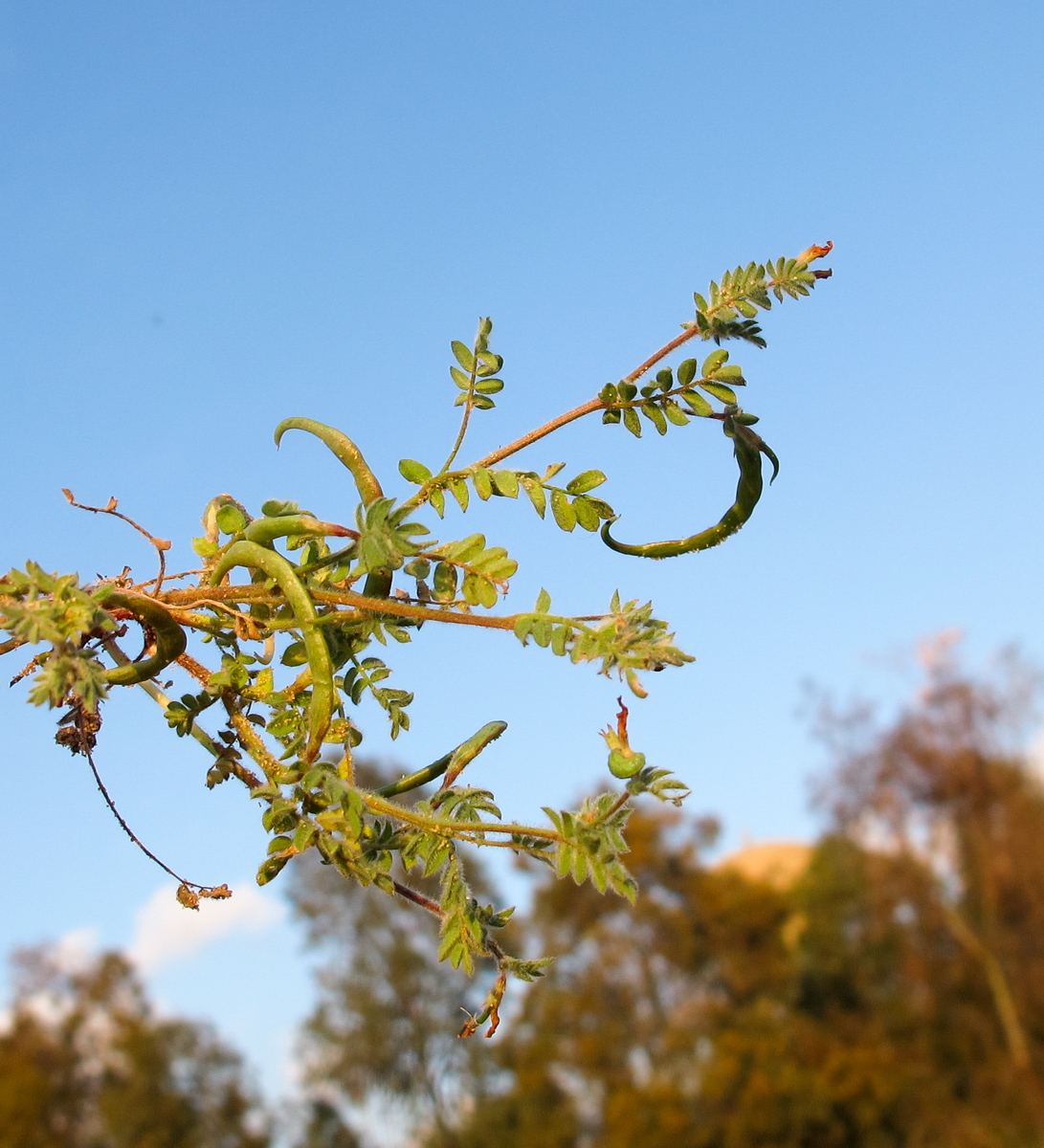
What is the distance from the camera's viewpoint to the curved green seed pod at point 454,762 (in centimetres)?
95

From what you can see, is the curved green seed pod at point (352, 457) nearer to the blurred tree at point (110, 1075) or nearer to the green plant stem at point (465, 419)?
the green plant stem at point (465, 419)

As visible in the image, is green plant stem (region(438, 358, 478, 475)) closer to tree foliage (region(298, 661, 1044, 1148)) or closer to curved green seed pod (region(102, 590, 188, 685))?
curved green seed pod (region(102, 590, 188, 685))

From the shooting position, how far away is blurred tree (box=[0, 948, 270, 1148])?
84.3 feet

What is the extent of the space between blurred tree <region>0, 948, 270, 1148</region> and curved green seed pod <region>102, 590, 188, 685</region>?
2810 centimetres

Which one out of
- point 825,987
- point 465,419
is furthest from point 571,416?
point 825,987

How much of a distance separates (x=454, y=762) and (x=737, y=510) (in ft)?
1.02

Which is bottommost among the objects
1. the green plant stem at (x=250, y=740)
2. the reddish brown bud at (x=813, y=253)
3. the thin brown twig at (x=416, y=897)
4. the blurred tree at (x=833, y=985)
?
the thin brown twig at (x=416, y=897)

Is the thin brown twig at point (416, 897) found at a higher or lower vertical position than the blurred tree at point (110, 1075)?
lower

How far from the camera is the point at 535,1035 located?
24.9m

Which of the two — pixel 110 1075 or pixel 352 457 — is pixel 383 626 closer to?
pixel 352 457

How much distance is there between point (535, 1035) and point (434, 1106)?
145 inches

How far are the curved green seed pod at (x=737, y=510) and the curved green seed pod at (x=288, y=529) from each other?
236 mm

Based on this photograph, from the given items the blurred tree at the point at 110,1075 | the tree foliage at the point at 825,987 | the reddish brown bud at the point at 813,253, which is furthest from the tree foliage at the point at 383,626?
the blurred tree at the point at 110,1075

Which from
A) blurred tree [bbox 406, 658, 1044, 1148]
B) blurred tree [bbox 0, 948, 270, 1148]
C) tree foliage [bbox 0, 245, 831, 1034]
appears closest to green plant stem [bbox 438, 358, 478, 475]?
tree foliage [bbox 0, 245, 831, 1034]
